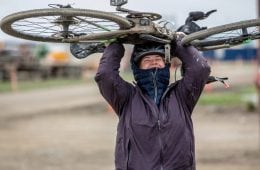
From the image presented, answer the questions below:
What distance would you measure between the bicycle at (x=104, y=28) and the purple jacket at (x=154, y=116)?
152mm

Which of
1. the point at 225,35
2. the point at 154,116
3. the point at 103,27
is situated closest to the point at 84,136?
the point at 225,35

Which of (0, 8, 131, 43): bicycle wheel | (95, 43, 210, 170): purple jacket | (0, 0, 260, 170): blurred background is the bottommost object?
(0, 0, 260, 170): blurred background

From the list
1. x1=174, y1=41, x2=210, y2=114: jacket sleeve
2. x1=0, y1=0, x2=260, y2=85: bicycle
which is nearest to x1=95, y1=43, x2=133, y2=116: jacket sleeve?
x1=0, y1=0, x2=260, y2=85: bicycle

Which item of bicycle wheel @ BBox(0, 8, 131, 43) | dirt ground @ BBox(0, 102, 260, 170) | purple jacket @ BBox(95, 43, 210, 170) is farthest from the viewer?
dirt ground @ BBox(0, 102, 260, 170)

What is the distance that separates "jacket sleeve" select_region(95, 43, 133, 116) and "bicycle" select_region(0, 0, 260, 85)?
0.47 feet

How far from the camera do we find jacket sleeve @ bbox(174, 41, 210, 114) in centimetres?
461

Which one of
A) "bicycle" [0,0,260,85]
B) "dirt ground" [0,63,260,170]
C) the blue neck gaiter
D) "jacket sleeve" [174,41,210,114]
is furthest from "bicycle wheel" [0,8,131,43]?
"dirt ground" [0,63,260,170]

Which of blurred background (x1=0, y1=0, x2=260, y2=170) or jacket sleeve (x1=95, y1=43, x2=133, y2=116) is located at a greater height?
jacket sleeve (x1=95, y1=43, x2=133, y2=116)

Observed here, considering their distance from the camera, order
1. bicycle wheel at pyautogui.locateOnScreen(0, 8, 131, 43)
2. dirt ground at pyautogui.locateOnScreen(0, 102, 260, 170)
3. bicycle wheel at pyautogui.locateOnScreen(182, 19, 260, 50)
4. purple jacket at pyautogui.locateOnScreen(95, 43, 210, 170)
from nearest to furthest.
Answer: bicycle wheel at pyautogui.locateOnScreen(0, 8, 131, 43)
purple jacket at pyautogui.locateOnScreen(95, 43, 210, 170)
bicycle wheel at pyautogui.locateOnScreen(182, 19, 260, 50)
dirt ground at pyautogui.locateOnScreen(0, 102, 260, 170)

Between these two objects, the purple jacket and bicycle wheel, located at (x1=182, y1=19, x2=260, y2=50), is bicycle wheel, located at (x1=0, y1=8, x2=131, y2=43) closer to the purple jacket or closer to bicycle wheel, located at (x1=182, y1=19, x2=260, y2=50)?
the purple jacket

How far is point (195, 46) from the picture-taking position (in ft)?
16.7

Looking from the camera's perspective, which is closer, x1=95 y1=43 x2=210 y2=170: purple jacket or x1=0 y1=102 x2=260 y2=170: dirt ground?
x1=95 y1=43 x2=210 y2=170: purple jacket

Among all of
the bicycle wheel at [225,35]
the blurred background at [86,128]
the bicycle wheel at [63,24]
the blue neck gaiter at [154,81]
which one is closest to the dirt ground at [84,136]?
the blurred background at [86,128]

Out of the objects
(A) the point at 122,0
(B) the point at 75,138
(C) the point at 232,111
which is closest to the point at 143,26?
(A) the point at 122,0
